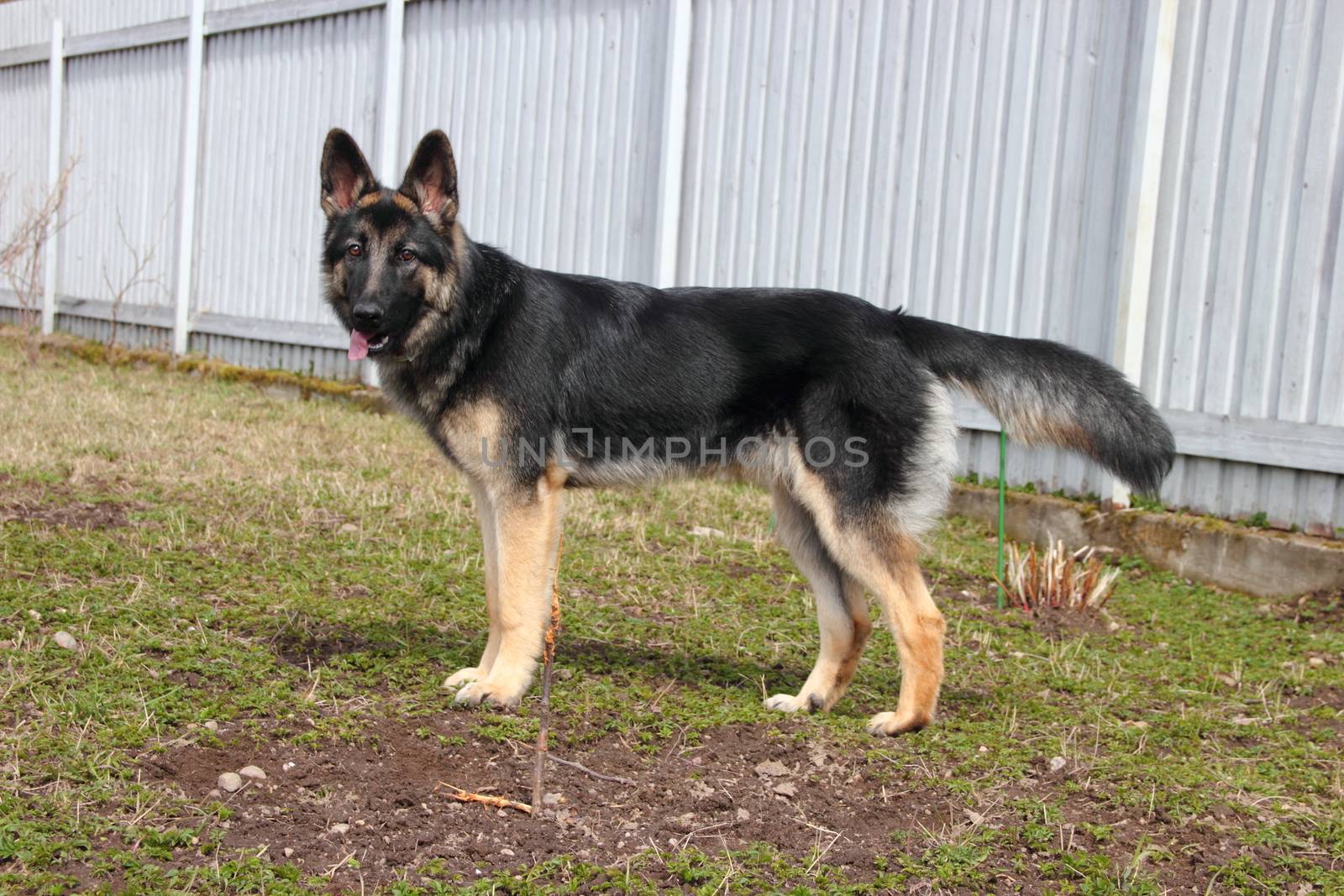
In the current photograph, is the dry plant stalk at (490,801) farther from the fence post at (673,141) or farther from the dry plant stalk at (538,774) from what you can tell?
the fence post at (673,141)

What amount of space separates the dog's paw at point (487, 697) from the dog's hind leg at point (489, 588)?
156 millimetres

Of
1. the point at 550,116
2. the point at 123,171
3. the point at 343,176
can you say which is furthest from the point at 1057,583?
the point at 123,171

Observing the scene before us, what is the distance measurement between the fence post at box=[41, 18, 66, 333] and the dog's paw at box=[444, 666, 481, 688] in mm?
11671

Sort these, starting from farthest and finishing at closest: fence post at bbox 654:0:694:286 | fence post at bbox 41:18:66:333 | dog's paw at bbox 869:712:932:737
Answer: fence post at bbox 41:18:66:333 → fence post at bbox 654:0:694:286 → dog's paw at bbox 869:712:932:737

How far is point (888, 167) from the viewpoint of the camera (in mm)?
7422

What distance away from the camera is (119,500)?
6.33 metres

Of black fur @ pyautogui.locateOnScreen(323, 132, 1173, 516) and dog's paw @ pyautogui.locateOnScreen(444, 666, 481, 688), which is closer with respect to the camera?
black fur @ pyautogui.locateOnScreen(323, 132, 1173, 516)

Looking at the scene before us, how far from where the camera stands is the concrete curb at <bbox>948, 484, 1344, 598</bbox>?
19.3ft

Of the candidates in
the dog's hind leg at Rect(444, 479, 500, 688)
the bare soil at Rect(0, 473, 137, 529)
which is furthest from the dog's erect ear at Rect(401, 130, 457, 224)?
the bare soil at Rect(0, 473, 137, 529)

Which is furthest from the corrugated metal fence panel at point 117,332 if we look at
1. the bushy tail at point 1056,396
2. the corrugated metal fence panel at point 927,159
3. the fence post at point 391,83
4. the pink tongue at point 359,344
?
the bushy tail at point 1056,396

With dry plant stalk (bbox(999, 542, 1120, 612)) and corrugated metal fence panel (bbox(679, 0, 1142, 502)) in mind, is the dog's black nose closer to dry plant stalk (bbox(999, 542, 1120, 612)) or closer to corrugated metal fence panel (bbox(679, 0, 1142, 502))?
dry plant stalk (bbox(999, 542, 1120, 612))

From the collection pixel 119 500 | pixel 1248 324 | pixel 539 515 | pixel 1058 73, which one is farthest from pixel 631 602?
pixel 1058 73

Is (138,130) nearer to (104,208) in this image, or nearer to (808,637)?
(104,208)

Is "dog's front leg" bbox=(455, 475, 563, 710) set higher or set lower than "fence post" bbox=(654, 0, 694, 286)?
lower
